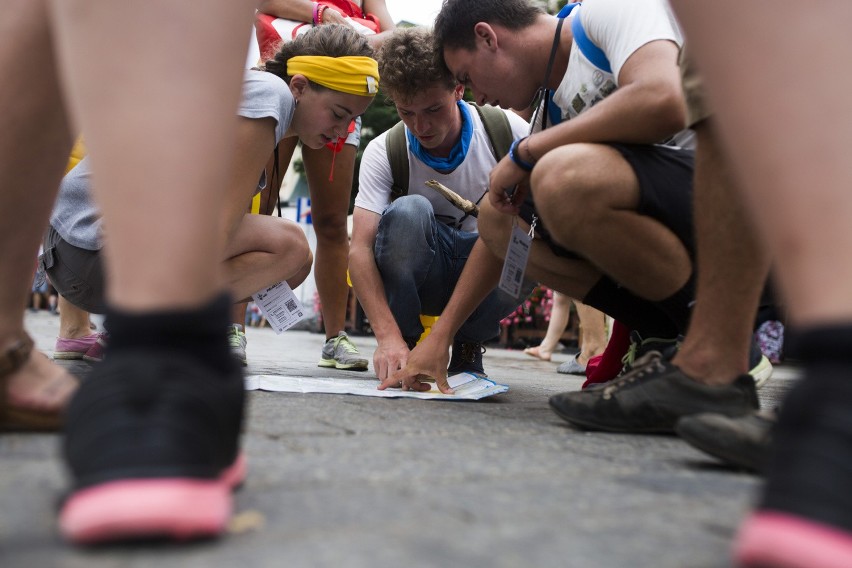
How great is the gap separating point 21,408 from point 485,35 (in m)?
1.98

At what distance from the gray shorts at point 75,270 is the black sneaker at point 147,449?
6.62ft

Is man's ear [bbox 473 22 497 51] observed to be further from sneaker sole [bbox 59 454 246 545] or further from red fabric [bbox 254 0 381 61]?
sneaker sole [bbox 59 454 246 545]

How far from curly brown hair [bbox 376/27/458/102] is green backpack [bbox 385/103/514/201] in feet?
0.61

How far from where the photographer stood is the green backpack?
309 centimetres

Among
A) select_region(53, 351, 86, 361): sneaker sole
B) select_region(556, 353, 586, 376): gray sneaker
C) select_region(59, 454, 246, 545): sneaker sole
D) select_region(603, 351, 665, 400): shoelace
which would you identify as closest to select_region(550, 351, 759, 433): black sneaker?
select_region(603, 351, 665, 400): shoelace

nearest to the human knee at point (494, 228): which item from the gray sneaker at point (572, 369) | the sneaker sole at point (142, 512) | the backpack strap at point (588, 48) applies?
the backpack strap at point (588, 48)

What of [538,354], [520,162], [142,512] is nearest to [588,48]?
[520,162]

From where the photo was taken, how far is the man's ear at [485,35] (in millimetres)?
2697

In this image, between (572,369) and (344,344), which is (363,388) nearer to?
(344,344)

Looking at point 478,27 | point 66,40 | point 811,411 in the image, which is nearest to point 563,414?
point 811,411

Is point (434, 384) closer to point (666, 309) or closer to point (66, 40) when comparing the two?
point (666, 309)

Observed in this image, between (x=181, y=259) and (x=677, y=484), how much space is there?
2.15 feet

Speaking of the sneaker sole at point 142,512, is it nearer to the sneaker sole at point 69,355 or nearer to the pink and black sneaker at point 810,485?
the pink and black sneaker at point 810,485

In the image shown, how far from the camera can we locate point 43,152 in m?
1.20
